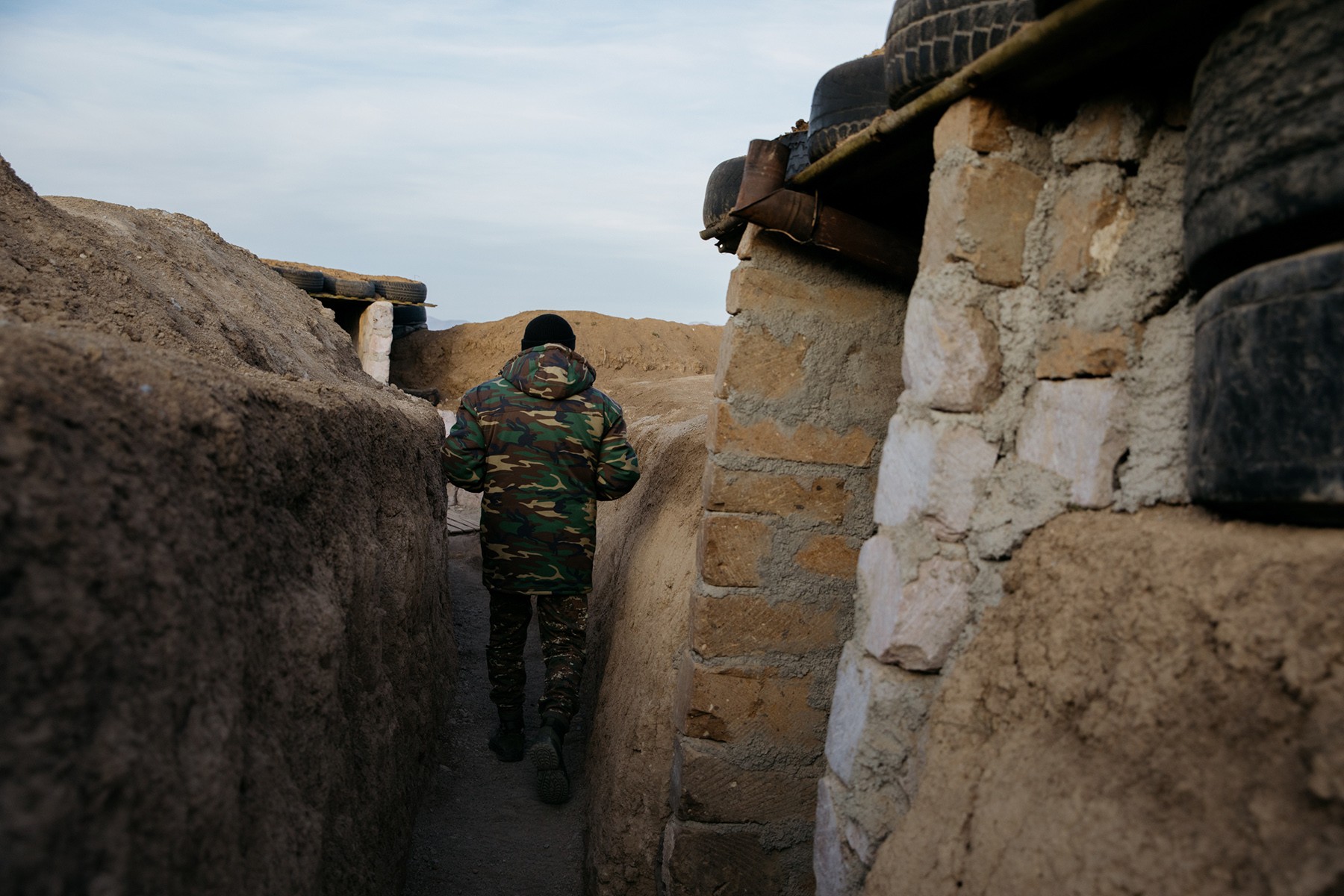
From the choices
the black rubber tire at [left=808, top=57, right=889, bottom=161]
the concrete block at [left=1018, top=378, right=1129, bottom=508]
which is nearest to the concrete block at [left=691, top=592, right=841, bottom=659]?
the concrete block at [left=1018, top=378, right=1129, bottom=508]

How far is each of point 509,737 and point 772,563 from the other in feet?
5.97

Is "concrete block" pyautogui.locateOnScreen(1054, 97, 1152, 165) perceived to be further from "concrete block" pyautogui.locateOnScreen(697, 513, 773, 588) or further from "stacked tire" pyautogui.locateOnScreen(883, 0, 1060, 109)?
"concrete block" pyautogui.locateOnScreen(697, 513, 773, 588)

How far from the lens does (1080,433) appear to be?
1.54 m

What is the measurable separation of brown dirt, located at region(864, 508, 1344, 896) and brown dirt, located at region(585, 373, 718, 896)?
145 centimetres

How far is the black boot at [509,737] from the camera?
12.3 feet

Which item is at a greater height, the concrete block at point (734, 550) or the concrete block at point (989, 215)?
the concrete block at point (989, 215)

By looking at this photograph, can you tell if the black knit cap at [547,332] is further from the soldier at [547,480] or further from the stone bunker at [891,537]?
the stone bunker at [891,537]

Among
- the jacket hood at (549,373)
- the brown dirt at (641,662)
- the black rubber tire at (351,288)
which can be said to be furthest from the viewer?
the black rubber tire at (351,288)

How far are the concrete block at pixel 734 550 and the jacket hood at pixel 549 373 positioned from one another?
46.2 inches

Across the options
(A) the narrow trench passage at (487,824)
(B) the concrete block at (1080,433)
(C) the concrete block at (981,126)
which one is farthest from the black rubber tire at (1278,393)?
(A) the narrow trench passage at (487,824)

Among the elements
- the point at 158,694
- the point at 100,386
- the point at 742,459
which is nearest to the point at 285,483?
the point at 100,386

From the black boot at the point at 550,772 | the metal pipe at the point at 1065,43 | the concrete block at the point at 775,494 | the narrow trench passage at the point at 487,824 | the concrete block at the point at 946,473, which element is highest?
the metal pipe at the point at 1065,43

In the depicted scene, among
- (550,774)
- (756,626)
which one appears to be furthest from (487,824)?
(756,626)

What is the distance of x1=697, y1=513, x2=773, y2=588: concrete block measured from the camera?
2.55 m
